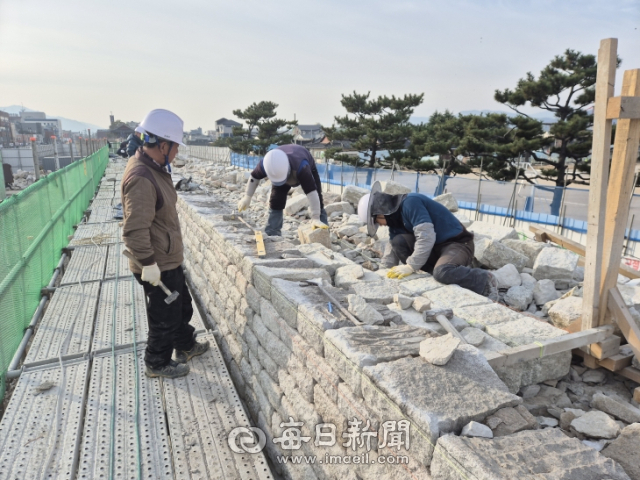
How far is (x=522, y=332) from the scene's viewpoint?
10.1ft

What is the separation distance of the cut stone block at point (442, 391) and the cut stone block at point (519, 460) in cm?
12

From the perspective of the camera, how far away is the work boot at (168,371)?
12.0 feet

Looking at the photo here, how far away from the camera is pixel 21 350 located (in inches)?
161

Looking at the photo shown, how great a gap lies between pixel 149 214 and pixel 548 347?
287 centimetres

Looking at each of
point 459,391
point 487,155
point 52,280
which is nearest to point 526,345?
point 459,391

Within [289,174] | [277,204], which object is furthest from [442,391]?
[277,204]

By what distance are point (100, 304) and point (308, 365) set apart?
365cm

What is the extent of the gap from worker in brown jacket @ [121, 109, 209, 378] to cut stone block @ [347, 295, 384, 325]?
4.82 feet

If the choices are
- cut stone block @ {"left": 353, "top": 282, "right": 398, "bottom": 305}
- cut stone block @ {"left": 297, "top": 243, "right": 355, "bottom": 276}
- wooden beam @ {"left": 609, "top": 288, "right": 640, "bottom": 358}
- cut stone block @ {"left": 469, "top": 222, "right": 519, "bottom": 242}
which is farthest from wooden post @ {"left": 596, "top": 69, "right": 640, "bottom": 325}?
cut stone block @ {"left": 469, "top": 222, "right": 519, "bottom": 242}

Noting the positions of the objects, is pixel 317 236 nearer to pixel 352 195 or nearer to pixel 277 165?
pixel 277 165

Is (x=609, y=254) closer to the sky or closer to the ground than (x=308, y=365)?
closer to the sky

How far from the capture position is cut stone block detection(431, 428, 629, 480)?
149 cm

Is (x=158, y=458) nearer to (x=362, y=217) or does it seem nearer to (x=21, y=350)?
(x=21, y=350)

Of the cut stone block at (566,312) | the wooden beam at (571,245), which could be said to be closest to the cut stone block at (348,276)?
the cut stone block at (566,312)
